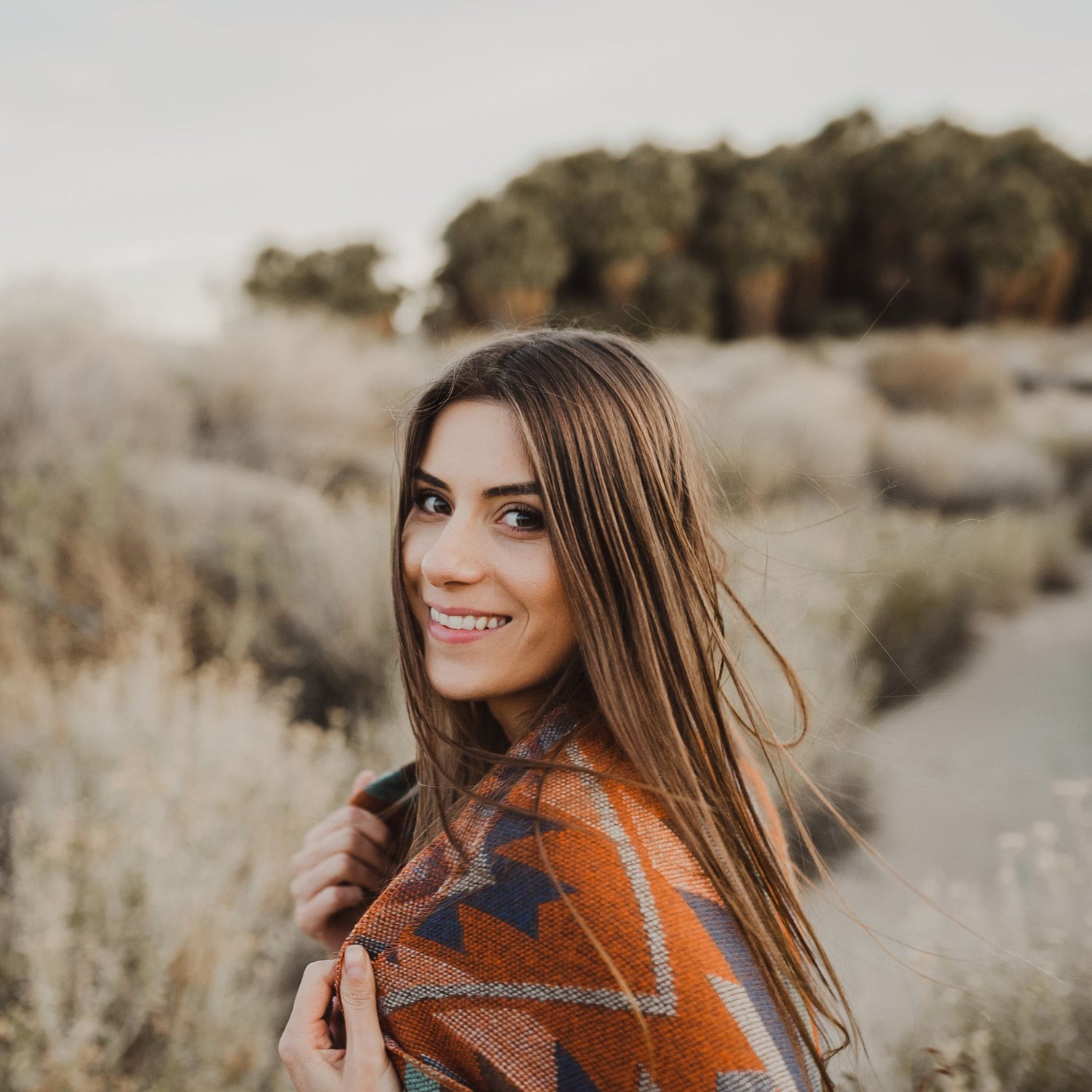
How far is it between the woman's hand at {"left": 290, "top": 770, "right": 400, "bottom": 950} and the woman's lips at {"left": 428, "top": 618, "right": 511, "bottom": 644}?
47cm

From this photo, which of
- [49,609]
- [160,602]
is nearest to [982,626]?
[160,602]

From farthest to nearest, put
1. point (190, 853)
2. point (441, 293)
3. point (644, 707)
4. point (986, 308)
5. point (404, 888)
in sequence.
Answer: point (441, 293)
point (986, 308)
point (190, 853)
point (644, 707)
point (404, 888)

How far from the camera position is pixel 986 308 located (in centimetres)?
2053

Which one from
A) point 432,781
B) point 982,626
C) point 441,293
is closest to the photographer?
point 432,781

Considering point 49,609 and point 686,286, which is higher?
point 686,286

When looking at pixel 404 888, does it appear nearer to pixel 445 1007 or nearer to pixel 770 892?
pixel 445 1007

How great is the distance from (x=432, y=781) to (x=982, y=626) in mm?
5748

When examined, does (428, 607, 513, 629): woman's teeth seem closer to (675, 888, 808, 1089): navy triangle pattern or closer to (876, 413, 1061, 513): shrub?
(675, 888, 808, 1089): navy triangle pattern

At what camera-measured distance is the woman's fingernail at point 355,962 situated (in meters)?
1.13

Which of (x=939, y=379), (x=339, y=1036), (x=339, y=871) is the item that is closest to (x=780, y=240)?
(x=939, y=379)

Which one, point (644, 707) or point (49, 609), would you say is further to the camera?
point (49, 609)

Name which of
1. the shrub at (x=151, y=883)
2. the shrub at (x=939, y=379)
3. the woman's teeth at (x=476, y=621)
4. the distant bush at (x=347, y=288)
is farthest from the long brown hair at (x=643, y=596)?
the distant bush at (x=347, y=288)

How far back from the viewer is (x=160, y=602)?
484 centimetres

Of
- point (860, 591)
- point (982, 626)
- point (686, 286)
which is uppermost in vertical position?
point (686, 286)
